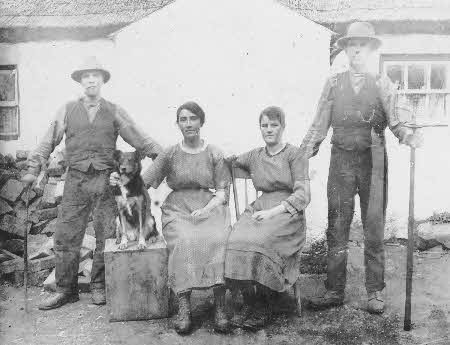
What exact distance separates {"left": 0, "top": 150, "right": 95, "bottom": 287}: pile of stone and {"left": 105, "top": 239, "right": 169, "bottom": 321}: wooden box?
3.09 feet

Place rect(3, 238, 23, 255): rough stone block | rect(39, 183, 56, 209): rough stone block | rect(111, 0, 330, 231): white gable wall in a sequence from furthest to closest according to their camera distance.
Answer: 1. rect(111, 0, 330, 231): white gable wall
2. rect(39, 183, 56, 209): rough stone block
3. rect(3, 238, 23, 255): rough stone block

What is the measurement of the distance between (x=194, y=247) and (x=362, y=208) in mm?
1484

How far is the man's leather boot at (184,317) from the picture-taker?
3443 mm

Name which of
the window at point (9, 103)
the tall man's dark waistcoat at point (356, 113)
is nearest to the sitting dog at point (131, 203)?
the tall man's dark waistcoat at point (356, 113)

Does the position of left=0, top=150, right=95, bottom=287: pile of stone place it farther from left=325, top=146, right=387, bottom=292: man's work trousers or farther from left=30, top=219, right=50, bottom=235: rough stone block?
left=325, top=146, right=387, bottom=292: man's work trousers

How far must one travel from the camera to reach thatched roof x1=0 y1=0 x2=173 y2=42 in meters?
5.78

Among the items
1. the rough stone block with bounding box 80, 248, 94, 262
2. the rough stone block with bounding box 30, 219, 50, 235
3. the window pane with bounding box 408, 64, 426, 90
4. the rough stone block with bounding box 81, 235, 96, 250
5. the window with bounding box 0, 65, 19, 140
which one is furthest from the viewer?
the window pane with bounding box 408, 64, 426, 90

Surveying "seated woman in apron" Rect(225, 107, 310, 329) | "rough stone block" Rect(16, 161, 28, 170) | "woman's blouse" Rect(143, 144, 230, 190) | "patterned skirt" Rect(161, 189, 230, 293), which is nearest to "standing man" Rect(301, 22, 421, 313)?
"seated woman in apron" Rect(225, 107, 310, 329)

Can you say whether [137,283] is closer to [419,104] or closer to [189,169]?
[189,169]

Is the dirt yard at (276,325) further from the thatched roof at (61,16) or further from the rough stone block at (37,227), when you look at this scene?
the thatched roof at (61,16)

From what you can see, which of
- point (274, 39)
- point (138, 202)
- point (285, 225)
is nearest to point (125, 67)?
point (274, 39)

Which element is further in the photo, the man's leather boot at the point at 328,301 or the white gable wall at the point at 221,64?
the white gable wall at the point at 221,64

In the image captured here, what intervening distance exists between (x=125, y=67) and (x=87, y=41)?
2.89ft

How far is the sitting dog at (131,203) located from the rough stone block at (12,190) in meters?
1.99
